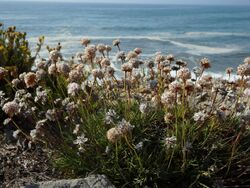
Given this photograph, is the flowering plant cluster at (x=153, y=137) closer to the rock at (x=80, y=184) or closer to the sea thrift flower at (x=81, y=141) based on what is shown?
the sea thrift flower at (x=81, y=141)

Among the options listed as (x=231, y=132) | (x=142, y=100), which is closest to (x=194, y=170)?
(x=231, y=132)

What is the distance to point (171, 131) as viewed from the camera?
3533 millimetres

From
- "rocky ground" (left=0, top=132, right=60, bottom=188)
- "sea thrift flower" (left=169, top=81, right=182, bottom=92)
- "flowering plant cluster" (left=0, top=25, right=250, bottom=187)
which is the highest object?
"sea thrift flower" (left=169, top=81, right=182, bottom=92)

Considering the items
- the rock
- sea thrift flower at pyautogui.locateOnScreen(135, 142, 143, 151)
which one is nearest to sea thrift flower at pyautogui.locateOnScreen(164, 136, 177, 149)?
sea thrift flower at pyautogui.locateOnScreen(135, 142, 143, 151)

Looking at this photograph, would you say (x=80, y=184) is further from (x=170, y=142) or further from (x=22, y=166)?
(x=22, y=166)

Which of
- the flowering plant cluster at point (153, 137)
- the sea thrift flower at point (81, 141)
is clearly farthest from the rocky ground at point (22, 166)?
the sea thrift flower at point (81, 141)

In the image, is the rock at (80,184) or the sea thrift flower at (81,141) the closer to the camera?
the rock at (80,184)

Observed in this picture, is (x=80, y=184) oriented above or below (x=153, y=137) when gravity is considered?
below

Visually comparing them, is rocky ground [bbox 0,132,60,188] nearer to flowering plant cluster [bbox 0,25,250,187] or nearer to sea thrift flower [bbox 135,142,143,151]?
flowering plant cluster [bbox 0,25,250,187]

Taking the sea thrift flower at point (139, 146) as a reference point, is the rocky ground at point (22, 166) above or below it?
below

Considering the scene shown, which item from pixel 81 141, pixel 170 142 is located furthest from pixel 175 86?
pixel 81 141

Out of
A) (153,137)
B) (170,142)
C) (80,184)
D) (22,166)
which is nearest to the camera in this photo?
(80,184)

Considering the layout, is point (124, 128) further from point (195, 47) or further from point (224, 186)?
point (195, 47)

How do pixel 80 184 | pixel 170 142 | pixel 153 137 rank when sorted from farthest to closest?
1. pixel 153 137
2. pixel 170 142
3. pixel 80 184
